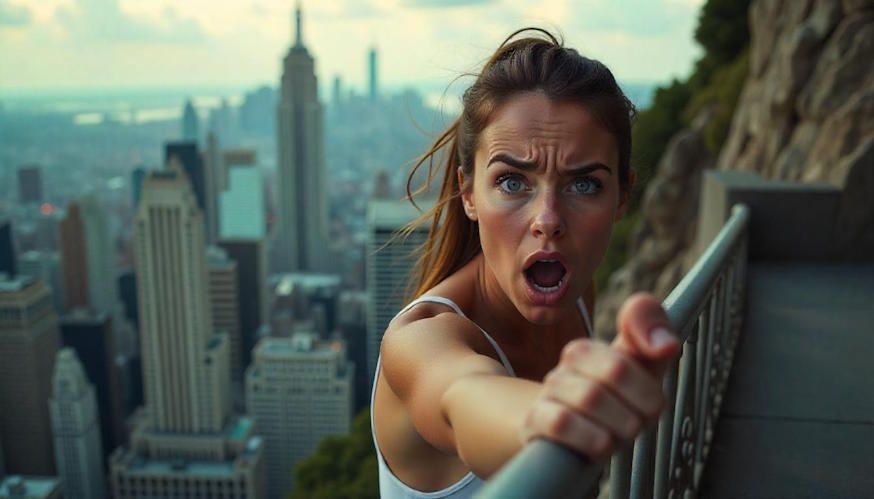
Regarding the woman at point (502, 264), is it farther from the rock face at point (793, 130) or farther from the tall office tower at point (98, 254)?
the tall office tower at point (98, 254)

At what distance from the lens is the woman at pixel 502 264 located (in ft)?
3.53

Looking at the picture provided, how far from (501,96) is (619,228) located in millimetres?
18468

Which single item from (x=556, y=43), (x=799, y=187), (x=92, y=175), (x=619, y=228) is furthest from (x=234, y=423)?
(x=556, y=43)

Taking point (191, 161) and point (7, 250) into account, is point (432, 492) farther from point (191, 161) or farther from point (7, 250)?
point (191, 161)

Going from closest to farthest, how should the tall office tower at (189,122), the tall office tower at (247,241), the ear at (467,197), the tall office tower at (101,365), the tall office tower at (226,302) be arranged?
the ear at (467,197)
the tall office tower at (101,365)
the tall office tower at (226,302)
the tall office tower at (247,241)
the tall office tower at (189,122)

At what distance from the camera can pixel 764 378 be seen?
11.2ft

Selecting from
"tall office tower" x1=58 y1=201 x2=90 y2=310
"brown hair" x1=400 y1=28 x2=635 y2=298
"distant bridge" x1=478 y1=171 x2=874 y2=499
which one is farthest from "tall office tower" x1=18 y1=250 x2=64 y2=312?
"brown hair" x1=400 y1=28 x2=635 y2=298

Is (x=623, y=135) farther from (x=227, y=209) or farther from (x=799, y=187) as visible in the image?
(x=227, y=209)

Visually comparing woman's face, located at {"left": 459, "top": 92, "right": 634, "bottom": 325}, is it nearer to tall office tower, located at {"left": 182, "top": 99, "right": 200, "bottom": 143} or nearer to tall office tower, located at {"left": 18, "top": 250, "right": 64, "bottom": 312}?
tall office tower, located at {"left": 18, "top": 250, "right": 64, "bottom": 312}

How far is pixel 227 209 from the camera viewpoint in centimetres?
5581

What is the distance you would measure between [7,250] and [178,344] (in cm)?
911

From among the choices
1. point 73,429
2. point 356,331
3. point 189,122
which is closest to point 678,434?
point 73,429

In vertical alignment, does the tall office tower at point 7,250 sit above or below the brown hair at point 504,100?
below

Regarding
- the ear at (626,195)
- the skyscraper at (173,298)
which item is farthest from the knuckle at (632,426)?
the skyscraper at (173,298)
